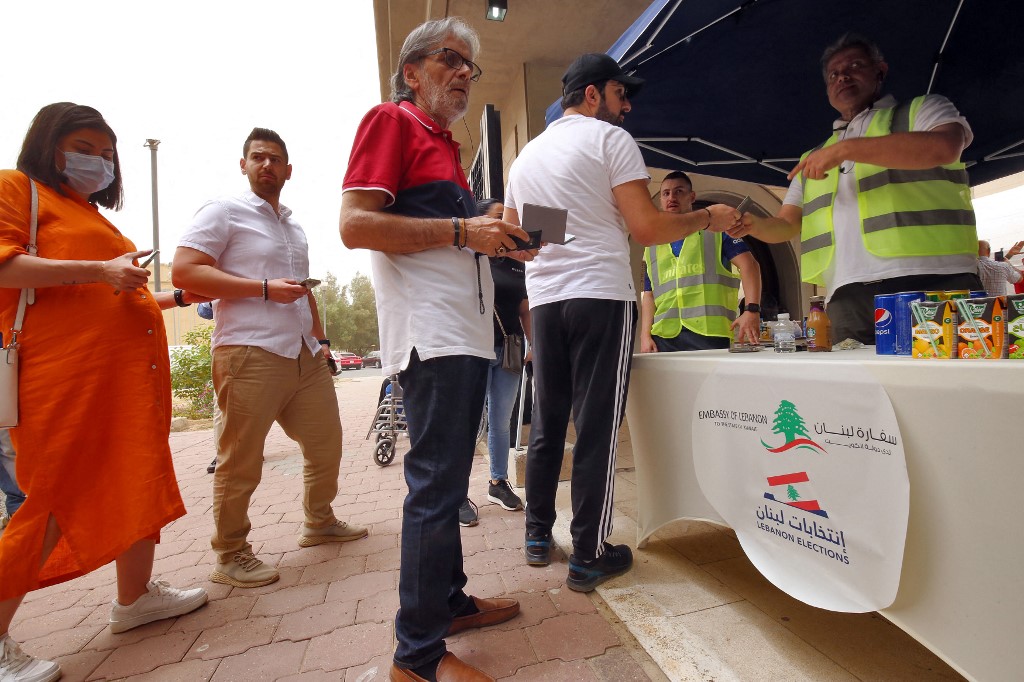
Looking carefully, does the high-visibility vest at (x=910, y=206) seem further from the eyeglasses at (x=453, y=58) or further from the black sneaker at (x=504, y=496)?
the black sneaker at (x=504, y=496)

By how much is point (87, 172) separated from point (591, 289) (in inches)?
79.1

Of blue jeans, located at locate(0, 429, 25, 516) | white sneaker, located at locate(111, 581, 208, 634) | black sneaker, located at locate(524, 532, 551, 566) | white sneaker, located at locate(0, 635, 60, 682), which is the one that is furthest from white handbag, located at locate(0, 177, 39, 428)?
blue jeans, located at locate(0, 429, 25, 516)

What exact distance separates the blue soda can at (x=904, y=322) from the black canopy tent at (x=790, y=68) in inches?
80.3

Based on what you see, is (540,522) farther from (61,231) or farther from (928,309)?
(61,231)

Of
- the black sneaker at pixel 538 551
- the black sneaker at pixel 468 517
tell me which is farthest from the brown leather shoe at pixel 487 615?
the black sneaker at pixel 468 517

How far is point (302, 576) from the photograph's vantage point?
2404 mm

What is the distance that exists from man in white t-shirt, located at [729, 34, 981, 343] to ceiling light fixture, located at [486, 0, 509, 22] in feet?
11.3

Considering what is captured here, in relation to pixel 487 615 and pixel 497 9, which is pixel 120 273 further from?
pixel 497 9

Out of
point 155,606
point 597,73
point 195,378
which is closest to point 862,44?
point 597,73

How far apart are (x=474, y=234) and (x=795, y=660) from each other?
1594 mm

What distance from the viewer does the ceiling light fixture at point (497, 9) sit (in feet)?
15.5

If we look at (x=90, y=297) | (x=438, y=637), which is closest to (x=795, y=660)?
(x=438, y=637)

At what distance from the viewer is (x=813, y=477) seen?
4.56ft

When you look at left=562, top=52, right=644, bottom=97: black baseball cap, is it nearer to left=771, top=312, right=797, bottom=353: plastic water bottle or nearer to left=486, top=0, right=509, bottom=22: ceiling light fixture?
left=771, top=312, right=797, bottom=353: plastic water bottle
